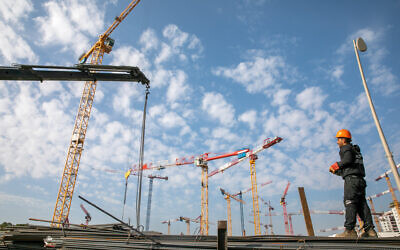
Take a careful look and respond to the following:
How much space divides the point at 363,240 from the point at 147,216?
8235 centimetres

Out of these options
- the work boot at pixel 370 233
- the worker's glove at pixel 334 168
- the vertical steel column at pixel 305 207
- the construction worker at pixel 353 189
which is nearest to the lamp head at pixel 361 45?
the construction worker at pixel 353 189

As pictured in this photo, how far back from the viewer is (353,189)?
12.4 ft

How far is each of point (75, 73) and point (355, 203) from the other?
9579 mm

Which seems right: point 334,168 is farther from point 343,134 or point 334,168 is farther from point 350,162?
point 343,134

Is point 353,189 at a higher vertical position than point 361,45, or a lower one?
lower

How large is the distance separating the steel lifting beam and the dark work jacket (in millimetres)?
7312

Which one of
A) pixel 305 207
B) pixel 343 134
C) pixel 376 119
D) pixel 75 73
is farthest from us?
pixel 75 73

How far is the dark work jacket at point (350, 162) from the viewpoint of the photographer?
387 centimetres

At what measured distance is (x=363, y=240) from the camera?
3.28 metres

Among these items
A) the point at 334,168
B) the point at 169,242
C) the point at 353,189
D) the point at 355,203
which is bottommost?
the point at 169,242

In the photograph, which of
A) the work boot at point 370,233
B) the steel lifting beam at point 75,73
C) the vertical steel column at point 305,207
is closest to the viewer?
the work boot at point 370,233

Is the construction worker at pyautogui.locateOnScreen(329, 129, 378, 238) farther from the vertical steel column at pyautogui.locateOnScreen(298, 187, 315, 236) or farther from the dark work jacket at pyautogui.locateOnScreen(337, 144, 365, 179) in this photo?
the vertical steel column at pyautogui.locateOnScreen(298, 187, 315, 236)

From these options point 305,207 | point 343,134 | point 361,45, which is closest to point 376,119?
point 343,134

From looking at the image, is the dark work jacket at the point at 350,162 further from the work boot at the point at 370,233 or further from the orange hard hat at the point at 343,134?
the work boot at the point at 370,233
